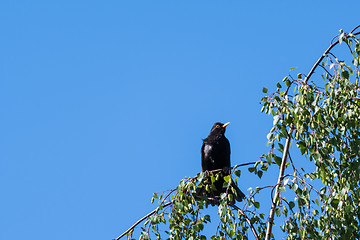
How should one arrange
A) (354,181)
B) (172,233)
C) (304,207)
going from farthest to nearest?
1. (172,233)
2. (304,207)
3. (354,181)

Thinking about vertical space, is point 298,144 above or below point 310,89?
below

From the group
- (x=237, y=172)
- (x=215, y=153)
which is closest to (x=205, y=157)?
(x=215, y=153)

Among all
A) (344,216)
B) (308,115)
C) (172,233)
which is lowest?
(344,216)

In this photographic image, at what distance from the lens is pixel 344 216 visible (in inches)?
173

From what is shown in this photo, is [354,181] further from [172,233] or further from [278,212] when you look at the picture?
[172,233]

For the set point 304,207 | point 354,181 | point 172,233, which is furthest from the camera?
point 172,233

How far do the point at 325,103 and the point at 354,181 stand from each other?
62 centimetres

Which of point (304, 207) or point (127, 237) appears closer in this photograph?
point (304, 207)

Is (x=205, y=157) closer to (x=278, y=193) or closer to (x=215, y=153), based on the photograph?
(x=215, y=153)

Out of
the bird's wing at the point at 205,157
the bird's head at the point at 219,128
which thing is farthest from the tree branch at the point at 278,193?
the bird's head at the point at 219,128

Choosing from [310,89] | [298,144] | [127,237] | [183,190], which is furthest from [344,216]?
[127,237]

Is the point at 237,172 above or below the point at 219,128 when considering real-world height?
below

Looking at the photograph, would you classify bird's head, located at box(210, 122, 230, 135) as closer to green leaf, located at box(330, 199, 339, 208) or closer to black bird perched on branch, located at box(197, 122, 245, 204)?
black bird perched on branch, located at box(197, 122, 245, 204)

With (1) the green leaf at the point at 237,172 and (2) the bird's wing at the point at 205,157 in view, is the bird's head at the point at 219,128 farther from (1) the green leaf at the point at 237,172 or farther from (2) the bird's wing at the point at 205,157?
(1) the green leaf at the point at 237,172
